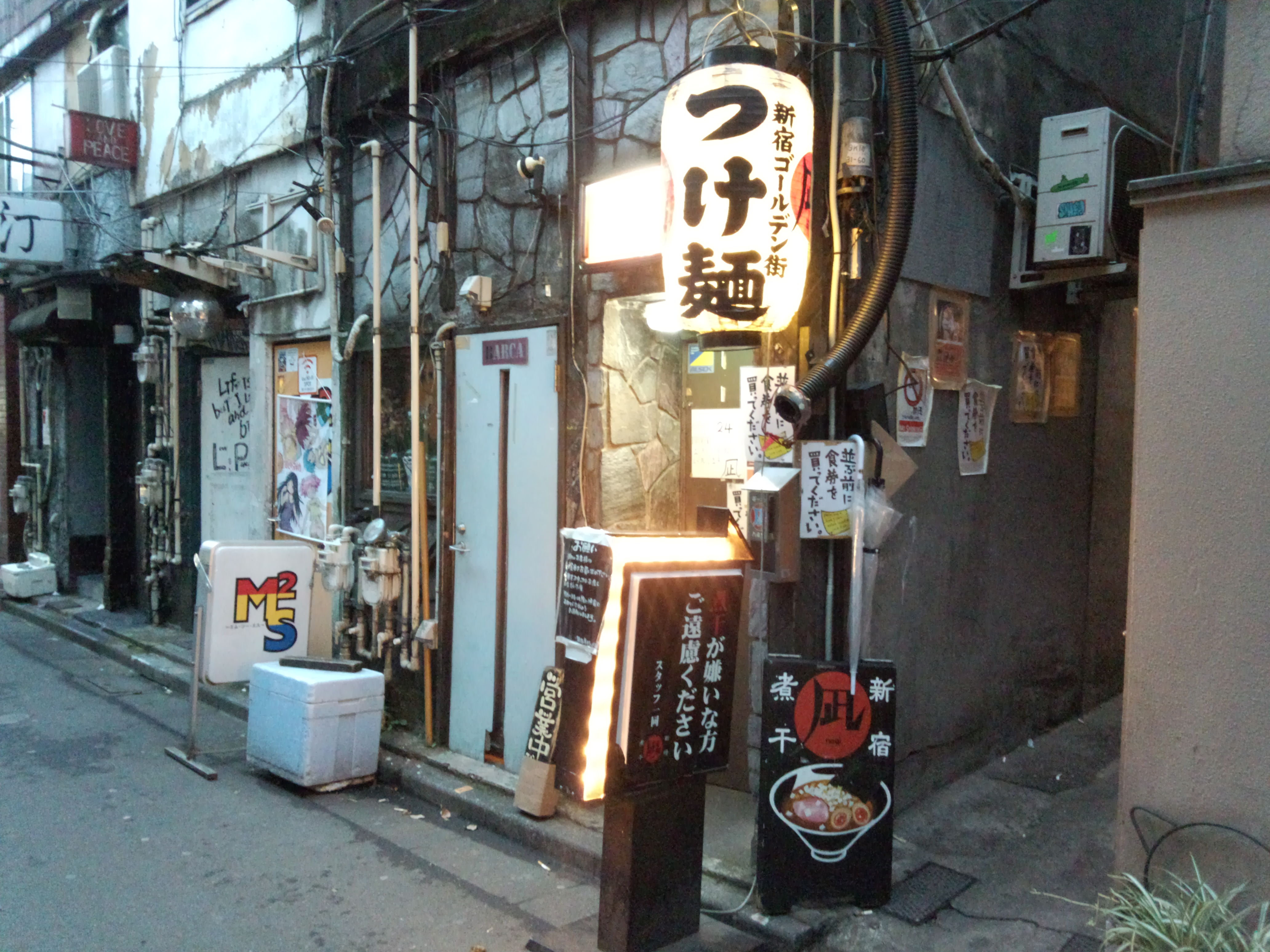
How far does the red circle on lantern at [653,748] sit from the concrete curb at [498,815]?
122 centimetres

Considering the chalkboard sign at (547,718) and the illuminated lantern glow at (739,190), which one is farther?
the chalkboard sign at (547,718)

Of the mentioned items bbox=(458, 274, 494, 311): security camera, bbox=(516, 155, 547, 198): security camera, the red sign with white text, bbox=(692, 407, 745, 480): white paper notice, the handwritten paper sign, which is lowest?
bbox=(692, 407, 745, 480): white paper notice

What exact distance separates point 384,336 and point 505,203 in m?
1.79

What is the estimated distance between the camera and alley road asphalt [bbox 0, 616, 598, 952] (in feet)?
16.3

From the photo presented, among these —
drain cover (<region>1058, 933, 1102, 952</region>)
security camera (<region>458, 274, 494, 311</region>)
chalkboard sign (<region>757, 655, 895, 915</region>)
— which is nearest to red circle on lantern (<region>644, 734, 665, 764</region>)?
chalkboard sign (<region>757, 655, 895, 915</region>)

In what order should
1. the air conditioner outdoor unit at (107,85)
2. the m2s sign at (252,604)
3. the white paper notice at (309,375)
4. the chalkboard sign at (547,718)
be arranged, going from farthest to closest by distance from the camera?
the air conditioner outdoor unit at (107,85) < the white paper notice at (309,375) < the m2s sign at (252,604) < the chalkboard sign at (547,718)

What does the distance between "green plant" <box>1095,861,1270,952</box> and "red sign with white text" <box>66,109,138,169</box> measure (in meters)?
13.0

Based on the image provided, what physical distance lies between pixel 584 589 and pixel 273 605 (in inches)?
163

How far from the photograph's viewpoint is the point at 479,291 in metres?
7.17

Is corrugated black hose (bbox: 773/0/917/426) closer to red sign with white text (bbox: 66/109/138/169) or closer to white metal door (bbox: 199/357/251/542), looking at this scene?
white metal door (bbox: 199/357/251/542)

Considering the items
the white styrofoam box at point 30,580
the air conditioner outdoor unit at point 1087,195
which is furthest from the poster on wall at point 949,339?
the white styrofoam box at point 30,580

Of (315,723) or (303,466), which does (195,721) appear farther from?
(303,466)

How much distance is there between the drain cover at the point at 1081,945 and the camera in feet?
15.0

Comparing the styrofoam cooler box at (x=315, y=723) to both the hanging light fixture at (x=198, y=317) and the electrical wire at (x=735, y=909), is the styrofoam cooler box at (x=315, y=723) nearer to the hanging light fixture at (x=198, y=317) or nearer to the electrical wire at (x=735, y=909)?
the electrical wire at (x=735, y=909)
